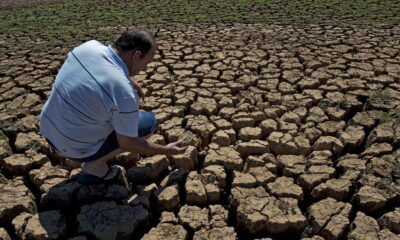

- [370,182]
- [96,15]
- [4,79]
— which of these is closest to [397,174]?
[370,182]

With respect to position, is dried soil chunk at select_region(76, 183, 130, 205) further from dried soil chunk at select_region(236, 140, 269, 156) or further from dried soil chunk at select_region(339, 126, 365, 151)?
dried soil chunk at select_region(339, 126, 365, 151)

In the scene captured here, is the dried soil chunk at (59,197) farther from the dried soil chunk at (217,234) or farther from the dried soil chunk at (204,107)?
the dried soil chunk at (204,107)

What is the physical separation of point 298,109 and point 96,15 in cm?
526

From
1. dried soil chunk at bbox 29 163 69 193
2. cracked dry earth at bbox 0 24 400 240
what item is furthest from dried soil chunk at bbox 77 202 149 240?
dried soil chunk at bbox 29 163 69 193

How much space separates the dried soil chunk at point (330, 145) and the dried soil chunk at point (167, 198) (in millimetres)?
1122

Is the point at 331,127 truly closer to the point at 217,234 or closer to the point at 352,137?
the point at 352,137

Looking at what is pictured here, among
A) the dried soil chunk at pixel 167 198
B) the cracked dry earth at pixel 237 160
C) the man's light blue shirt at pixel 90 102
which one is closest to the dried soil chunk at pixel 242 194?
the cracked dry earth at pixel 237 160

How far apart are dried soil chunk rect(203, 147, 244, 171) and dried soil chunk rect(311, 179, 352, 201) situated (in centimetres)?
53

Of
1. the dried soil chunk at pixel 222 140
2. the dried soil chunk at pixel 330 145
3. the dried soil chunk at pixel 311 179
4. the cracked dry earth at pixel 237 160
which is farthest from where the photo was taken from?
the dried soil chunk at pixel 222 140

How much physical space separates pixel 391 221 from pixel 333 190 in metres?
0.35

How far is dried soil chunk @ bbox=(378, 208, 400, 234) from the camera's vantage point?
189 centimetres

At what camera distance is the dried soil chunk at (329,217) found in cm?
189

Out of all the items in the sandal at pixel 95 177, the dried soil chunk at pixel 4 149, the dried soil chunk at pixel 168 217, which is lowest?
the dried soil chunk at pixel 4 149

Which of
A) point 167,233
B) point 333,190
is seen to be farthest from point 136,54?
point 333,190
